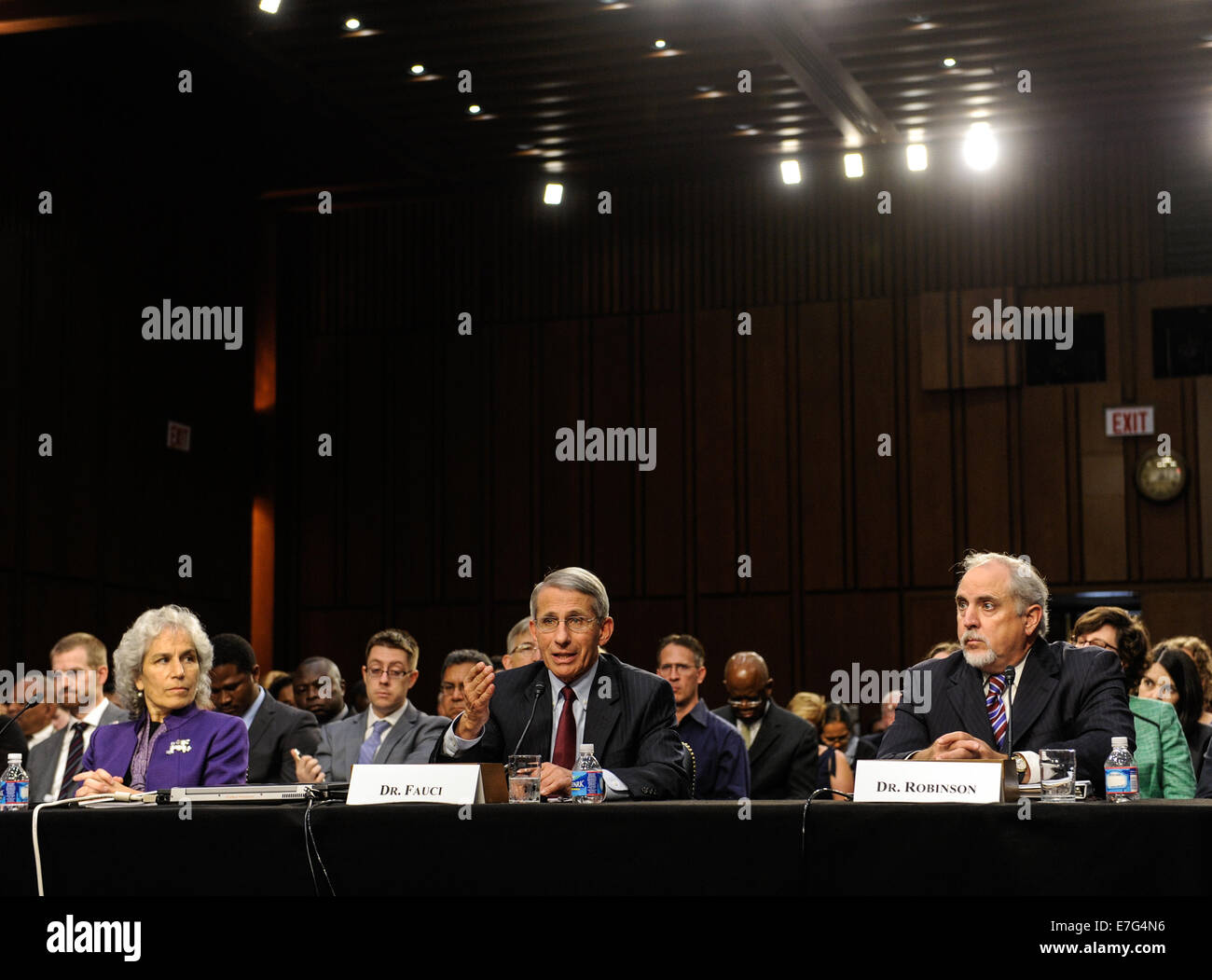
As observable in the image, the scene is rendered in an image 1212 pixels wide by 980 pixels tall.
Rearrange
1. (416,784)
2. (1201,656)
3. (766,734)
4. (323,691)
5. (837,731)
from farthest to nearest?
(837,731) → (323,691) → (766,734) → (1201,656) → (416,784)

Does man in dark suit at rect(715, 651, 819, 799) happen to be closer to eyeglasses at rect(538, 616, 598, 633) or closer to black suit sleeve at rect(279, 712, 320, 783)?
black suit sleeve at rect(279, 712, 320, 783)

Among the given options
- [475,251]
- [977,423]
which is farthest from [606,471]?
[977,423]

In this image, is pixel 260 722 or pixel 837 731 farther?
pixel 837 731

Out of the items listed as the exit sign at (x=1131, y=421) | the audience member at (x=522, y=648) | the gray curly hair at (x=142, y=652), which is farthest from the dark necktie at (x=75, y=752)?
the exit sign at (x=1131, y=421)

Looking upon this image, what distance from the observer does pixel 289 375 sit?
1336cm

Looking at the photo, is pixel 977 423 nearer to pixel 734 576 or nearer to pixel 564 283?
pixel 734 576

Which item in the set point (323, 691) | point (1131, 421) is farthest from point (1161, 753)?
point (1131, 421)

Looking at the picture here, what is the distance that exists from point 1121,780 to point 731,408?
31.7ft

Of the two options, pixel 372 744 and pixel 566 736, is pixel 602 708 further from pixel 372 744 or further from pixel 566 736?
pixel 372 744

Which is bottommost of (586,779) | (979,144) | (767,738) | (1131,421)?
(767,738)

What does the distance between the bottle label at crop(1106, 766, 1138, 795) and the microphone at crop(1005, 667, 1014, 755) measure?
495 mm

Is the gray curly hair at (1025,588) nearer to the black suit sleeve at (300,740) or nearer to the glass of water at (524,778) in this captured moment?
the glass of water at (524,778)

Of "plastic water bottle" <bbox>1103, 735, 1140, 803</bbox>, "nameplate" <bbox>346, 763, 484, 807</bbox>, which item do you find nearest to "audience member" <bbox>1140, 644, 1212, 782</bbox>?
"plastic water bottle" <bbox>1103, 735, 1140, 803</bbox>

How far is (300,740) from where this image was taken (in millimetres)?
5480
